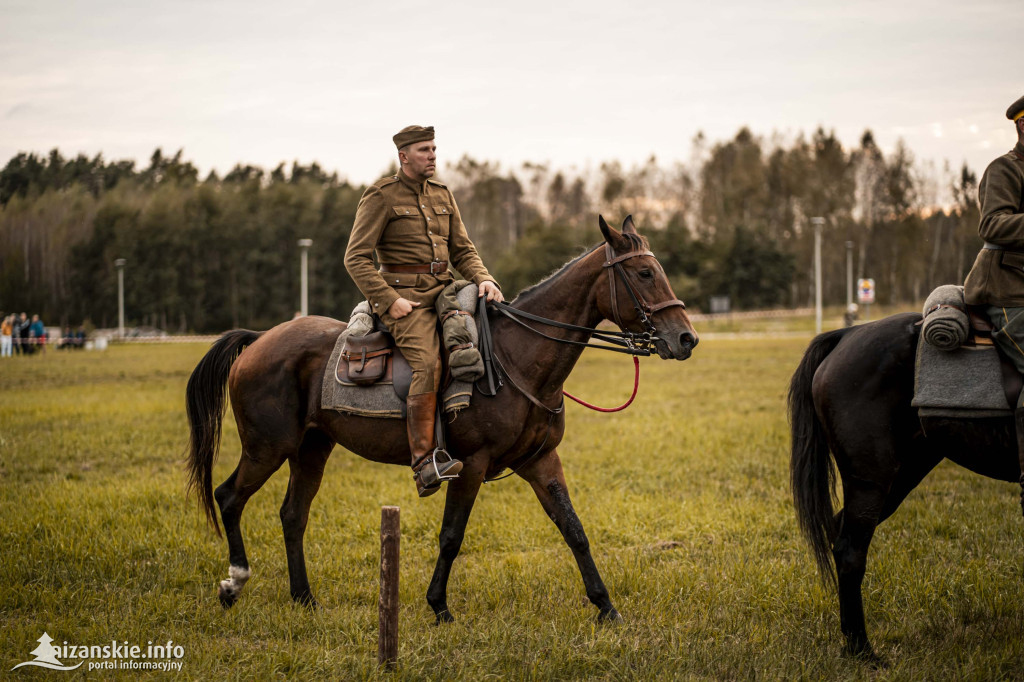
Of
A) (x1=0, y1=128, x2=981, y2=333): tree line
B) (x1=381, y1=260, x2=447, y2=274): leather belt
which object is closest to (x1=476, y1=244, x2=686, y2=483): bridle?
(x1=381, y1=260, x2=447, y2=274): leather belt

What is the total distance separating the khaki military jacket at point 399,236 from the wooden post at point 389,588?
1.77 m

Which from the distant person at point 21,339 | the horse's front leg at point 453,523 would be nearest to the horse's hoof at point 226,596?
the horse's front leg at point 453,523

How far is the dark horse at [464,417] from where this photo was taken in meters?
5.59

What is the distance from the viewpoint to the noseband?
5418 millimetres

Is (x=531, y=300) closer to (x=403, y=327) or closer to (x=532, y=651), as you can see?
(x=403, y=327)

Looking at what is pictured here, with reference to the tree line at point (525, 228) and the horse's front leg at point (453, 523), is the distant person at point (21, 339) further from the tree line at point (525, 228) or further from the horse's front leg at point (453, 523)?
the horse's front leg at point (453, 523)

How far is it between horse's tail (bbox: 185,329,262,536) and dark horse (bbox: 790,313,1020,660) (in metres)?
4.74

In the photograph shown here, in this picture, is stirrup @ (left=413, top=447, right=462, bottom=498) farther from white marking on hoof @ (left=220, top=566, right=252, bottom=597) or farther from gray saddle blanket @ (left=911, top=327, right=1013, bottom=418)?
gray saddle blanket @ (left=911, top=327, right=1013, bottom=418)

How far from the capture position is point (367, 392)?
19.3ft

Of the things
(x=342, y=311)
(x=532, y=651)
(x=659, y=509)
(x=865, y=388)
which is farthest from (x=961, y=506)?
(x=342, y=311)

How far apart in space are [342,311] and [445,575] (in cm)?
5897

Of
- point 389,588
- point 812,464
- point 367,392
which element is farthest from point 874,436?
point 367,392

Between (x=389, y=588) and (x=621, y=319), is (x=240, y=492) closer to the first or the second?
(x=389, y=588)

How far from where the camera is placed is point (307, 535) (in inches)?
310
